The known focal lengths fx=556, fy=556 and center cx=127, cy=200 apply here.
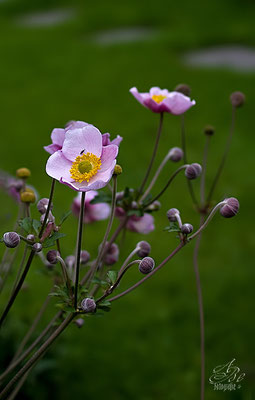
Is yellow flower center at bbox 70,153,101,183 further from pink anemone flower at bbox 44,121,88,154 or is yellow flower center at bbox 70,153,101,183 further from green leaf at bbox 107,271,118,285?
green leaf at bbox 107,271,118,285

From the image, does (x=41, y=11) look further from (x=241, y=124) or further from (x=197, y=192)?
(x=197, y=192)

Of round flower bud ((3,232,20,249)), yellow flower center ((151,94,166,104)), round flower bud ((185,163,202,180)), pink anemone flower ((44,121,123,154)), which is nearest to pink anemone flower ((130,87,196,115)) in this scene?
yellow flower center ((151,94,166,104))

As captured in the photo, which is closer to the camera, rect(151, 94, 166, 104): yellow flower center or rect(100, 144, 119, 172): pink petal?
rect(100, 144, 119, 172): pink petal

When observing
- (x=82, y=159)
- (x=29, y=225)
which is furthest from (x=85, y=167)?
(x=29, y=225)

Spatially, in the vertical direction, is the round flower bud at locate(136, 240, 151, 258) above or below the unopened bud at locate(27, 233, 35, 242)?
below

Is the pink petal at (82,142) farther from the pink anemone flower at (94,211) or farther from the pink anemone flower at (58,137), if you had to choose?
the pink anemone flower at (94,211)

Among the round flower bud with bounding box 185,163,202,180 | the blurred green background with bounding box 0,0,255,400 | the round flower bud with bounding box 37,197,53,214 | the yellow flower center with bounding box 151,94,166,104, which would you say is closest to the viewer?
Result: the round flower bud with bounding box 37,197,53,214

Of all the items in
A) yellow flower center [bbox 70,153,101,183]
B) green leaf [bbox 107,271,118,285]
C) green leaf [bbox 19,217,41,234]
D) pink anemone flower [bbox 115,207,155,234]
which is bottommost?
pink anemone flower [bbox 115,207,155,234]

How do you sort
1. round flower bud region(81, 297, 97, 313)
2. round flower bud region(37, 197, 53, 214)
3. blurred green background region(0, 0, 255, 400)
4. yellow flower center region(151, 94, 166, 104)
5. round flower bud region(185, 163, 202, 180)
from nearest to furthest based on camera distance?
round flower bud region(81, 297, 97, 313)
round flower bud region(37, 197, 53, 214)
round flower bud region(185, 163, 202, 180)
yellow flower center region(151, 94, 166, 104)
blurred green background region(0, 0, 255, 400)
